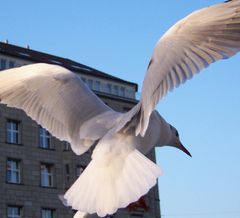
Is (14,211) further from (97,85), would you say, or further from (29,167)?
(97,85)

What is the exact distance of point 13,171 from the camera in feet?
82.0

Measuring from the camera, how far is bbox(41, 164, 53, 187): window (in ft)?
86.2

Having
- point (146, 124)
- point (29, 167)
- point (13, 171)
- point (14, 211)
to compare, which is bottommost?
point (146, 124)

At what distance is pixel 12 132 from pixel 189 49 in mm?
22525

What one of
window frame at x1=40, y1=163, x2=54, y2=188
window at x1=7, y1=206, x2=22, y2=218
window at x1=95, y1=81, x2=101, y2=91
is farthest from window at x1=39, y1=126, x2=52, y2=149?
window at x1=95, y1=81, x2=101, y2=91

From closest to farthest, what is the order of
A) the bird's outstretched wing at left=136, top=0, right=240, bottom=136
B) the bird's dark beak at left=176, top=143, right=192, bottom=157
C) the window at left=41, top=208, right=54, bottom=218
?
the bird's outstretched wing at left=136, top=0, right=240, bottom=136 < the bird's dark beak at left=176, top=143, right=192, bottom=157 < the window at left=41, top=208, right=54, bottom=218

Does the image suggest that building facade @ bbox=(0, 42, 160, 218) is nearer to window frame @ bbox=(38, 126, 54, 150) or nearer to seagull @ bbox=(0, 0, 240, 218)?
window frame @ bbox=(38, 126, 54, 150)

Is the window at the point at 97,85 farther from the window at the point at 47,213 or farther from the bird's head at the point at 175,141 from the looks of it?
the bird's head at the point at 175,141

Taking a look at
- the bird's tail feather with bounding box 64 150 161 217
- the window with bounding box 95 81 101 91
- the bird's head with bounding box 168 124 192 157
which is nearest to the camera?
the bird's tail feather with bounding box 64 150 161 217

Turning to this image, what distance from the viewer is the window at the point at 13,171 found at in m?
24.8

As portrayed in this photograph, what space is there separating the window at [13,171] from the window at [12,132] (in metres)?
0.86

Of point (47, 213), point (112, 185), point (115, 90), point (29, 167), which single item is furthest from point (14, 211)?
point (112, 185)

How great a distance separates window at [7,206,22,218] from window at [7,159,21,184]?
1024 mm

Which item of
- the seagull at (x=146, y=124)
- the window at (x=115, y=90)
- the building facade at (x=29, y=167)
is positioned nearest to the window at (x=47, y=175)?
the building facade at (x=29, y=167)
